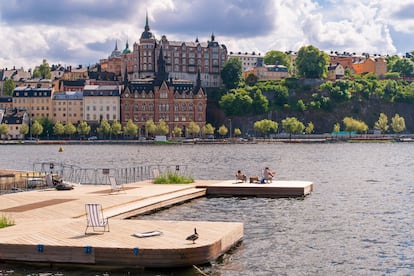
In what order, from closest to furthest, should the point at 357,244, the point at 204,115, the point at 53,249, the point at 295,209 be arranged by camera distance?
the point at 53,249 → the point at 357,244 → the point at 295,209 → the point at 204,115

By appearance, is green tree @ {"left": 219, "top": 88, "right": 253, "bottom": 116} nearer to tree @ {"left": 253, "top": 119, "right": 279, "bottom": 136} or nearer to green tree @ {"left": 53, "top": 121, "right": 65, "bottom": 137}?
tree @ {"left": 253, "top": 119, "right": 279, "bottom": 136}

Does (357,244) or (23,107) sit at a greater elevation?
(23,107)

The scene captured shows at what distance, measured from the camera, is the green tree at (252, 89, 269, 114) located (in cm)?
19212

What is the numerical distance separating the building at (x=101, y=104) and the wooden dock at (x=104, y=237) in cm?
15182

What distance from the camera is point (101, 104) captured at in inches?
7392

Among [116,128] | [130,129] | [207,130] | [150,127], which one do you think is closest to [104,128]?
[116,128]

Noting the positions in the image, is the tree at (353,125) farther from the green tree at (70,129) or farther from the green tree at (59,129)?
the green tree at (59,129)

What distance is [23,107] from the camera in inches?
7687

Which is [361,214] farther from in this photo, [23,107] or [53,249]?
[23,107]

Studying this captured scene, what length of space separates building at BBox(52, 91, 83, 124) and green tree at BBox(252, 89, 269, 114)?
48886 mm

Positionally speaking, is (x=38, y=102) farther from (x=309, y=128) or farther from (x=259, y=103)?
(x=309, y=128)

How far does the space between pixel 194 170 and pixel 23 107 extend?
129552 mm

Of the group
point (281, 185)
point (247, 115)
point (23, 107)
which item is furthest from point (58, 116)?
point (281, 185)

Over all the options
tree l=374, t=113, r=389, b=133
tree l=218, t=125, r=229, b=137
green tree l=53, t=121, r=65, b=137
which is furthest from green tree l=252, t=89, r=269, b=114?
green tree l=53, t=121, r=65, b=137
